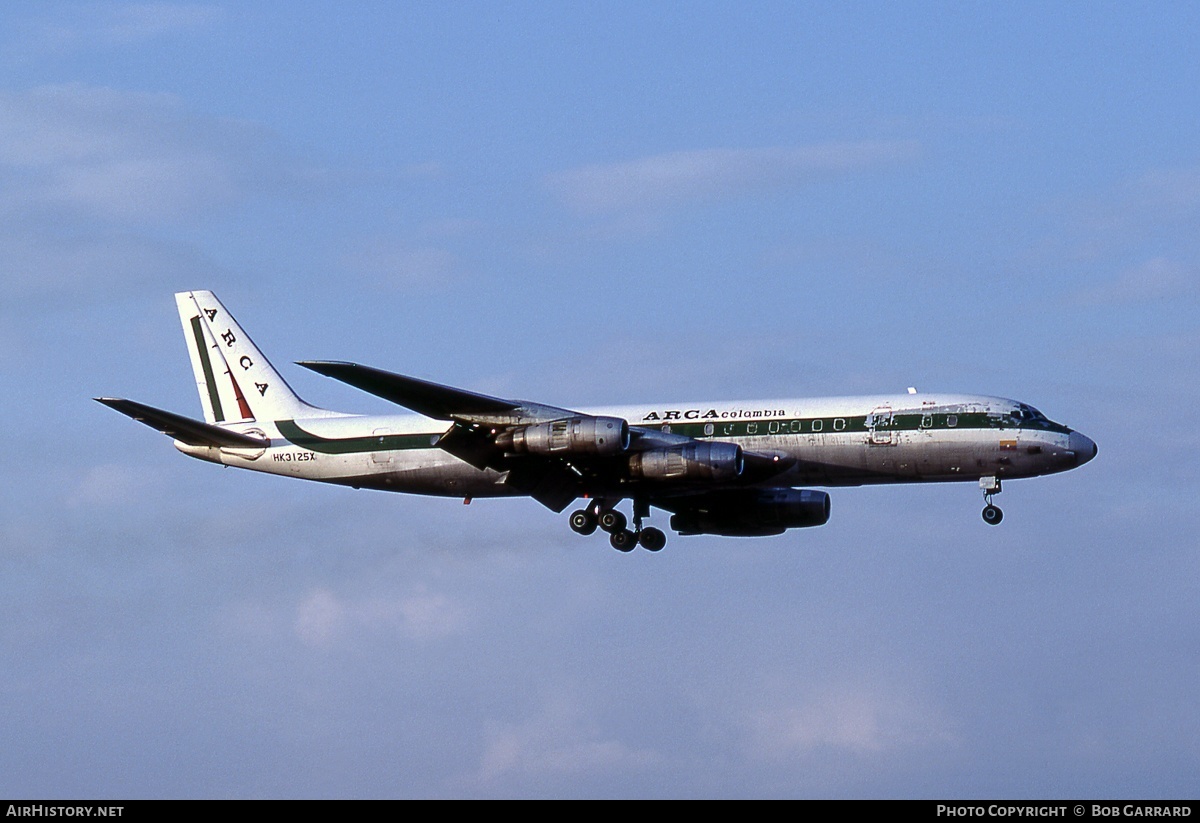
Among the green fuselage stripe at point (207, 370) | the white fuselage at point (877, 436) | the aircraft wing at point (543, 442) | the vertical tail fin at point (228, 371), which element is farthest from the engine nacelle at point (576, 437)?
the green fuselage stripe at point (207, 370)

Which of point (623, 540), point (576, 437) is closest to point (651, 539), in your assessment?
point (623, 540)

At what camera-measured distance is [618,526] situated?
64.4 metres

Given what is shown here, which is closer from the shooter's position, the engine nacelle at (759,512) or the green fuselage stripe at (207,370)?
the engine nacelle at (759,512)

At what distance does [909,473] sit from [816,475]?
2968 mm

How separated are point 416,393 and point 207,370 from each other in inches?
Result: 561

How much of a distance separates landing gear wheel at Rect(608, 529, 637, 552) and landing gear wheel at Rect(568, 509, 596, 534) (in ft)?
3.32

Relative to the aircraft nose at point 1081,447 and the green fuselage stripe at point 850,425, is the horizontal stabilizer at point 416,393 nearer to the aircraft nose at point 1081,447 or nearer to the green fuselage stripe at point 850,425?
the green fuselage stripe at point 850,425

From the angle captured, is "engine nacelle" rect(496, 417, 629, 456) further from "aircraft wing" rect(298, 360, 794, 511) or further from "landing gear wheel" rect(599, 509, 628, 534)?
"landing gear wheel" rect(599, 509, 628, 534)

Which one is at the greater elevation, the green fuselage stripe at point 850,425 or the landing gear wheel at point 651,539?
the green fuselage stripe at point 850,425

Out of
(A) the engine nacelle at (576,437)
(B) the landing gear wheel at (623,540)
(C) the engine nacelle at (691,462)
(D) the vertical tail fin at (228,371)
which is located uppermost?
(D) the vertical tail fin at (228,371)

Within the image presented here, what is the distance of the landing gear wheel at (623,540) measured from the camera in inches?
2554

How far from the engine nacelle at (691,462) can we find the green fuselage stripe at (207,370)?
17.7 metres

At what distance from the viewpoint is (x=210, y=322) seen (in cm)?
7169

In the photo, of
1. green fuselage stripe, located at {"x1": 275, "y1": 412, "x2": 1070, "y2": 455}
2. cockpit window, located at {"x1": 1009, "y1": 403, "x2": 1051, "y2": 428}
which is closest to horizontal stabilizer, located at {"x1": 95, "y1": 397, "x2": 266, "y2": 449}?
green fuselage stripe, located at {"x1": 275, "y1": 412, "x2": 1070, "y2": 455}
